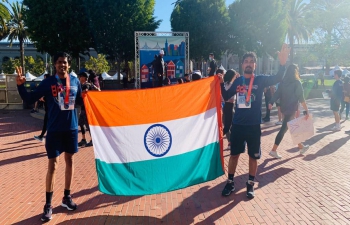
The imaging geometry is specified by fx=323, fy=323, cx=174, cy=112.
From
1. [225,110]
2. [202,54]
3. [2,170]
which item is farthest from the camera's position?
[202,54]

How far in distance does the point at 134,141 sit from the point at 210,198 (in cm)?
151

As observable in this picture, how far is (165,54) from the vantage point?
53.4 feet

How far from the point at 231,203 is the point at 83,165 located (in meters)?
3.59

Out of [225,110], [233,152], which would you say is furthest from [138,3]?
[233,152]

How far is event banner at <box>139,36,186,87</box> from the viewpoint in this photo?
16.2m

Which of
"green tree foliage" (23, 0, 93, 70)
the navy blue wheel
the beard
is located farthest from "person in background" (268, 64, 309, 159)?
"green tree foliage" (23, 0, 93, 70)

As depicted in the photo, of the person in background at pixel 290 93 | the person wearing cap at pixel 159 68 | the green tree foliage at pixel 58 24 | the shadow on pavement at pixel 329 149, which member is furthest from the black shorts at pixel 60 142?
the green tree foliage at pixel 58 24

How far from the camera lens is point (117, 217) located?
4246 millimetres

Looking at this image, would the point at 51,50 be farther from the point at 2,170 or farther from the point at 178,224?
the point at 178,224

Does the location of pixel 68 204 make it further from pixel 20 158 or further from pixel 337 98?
pixel 337 98

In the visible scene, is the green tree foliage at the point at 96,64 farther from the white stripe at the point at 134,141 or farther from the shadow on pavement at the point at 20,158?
the white stripe at the point at 134,141

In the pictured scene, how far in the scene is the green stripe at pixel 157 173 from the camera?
4.22 meters

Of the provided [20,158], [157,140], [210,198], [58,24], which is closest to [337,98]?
[210,198]

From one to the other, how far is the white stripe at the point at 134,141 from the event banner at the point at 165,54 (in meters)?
11.9
